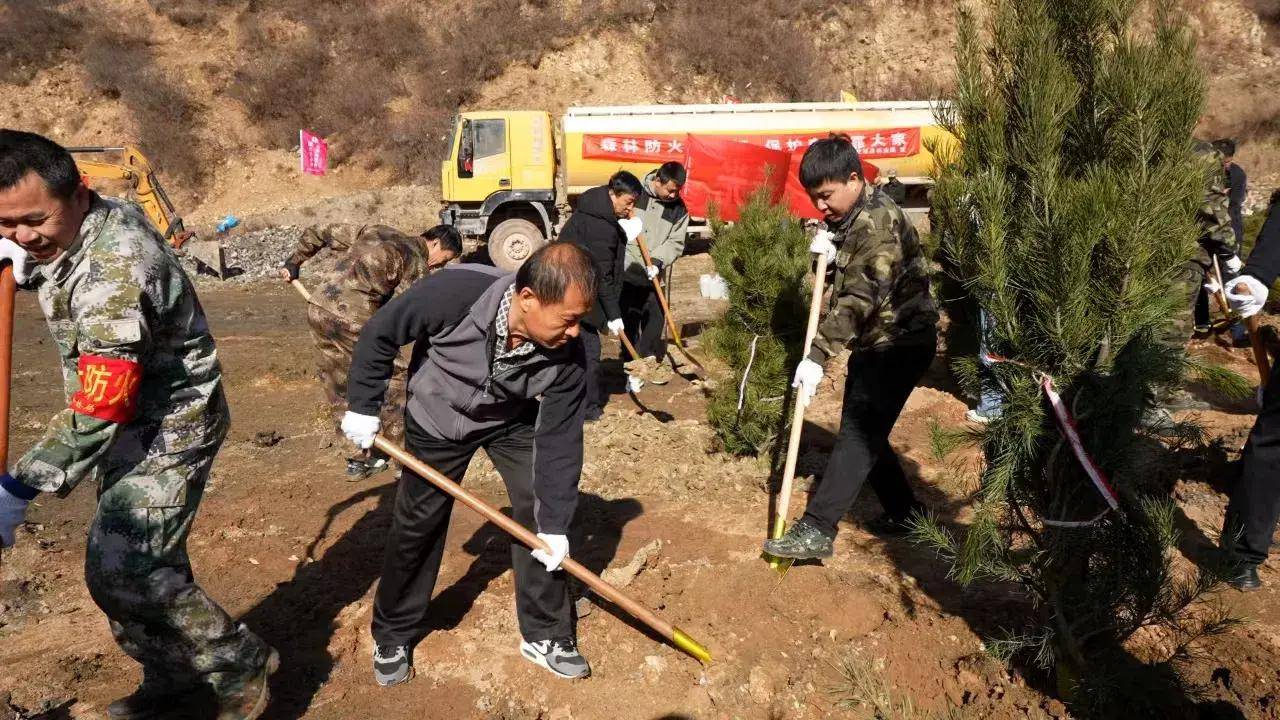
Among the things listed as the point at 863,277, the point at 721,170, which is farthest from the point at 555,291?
the point at 721,170

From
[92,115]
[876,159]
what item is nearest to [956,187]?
[876,159]

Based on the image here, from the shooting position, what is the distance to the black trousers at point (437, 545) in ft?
10.4

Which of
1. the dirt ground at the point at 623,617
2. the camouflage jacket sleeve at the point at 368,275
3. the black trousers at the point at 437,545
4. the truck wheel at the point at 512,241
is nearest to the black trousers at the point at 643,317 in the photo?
the dirt ground at the point at 623,617

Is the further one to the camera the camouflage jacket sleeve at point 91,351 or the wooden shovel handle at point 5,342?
the wooden shovel handle at point 5,342

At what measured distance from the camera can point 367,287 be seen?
5465 millimetres

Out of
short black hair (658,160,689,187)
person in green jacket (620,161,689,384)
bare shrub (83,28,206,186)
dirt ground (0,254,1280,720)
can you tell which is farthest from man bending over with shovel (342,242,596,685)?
bare shrub (83,28,206,186)

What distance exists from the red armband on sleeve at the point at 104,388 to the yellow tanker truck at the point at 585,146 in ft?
39.2

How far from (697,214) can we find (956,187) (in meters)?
12.1

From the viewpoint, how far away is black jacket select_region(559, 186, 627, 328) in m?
6.37

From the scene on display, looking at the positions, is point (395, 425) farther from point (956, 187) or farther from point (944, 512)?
point (956, 187)

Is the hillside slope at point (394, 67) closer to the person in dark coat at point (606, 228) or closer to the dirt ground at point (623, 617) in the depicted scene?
the person in dark coat at point (606, 228)

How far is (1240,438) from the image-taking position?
5.56m

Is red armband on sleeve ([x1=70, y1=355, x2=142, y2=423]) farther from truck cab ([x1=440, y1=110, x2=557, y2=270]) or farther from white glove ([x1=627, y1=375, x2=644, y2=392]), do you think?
truck cab ([x1=440, y1=110, x2=557, y2=270])

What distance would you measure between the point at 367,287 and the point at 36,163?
315cm
